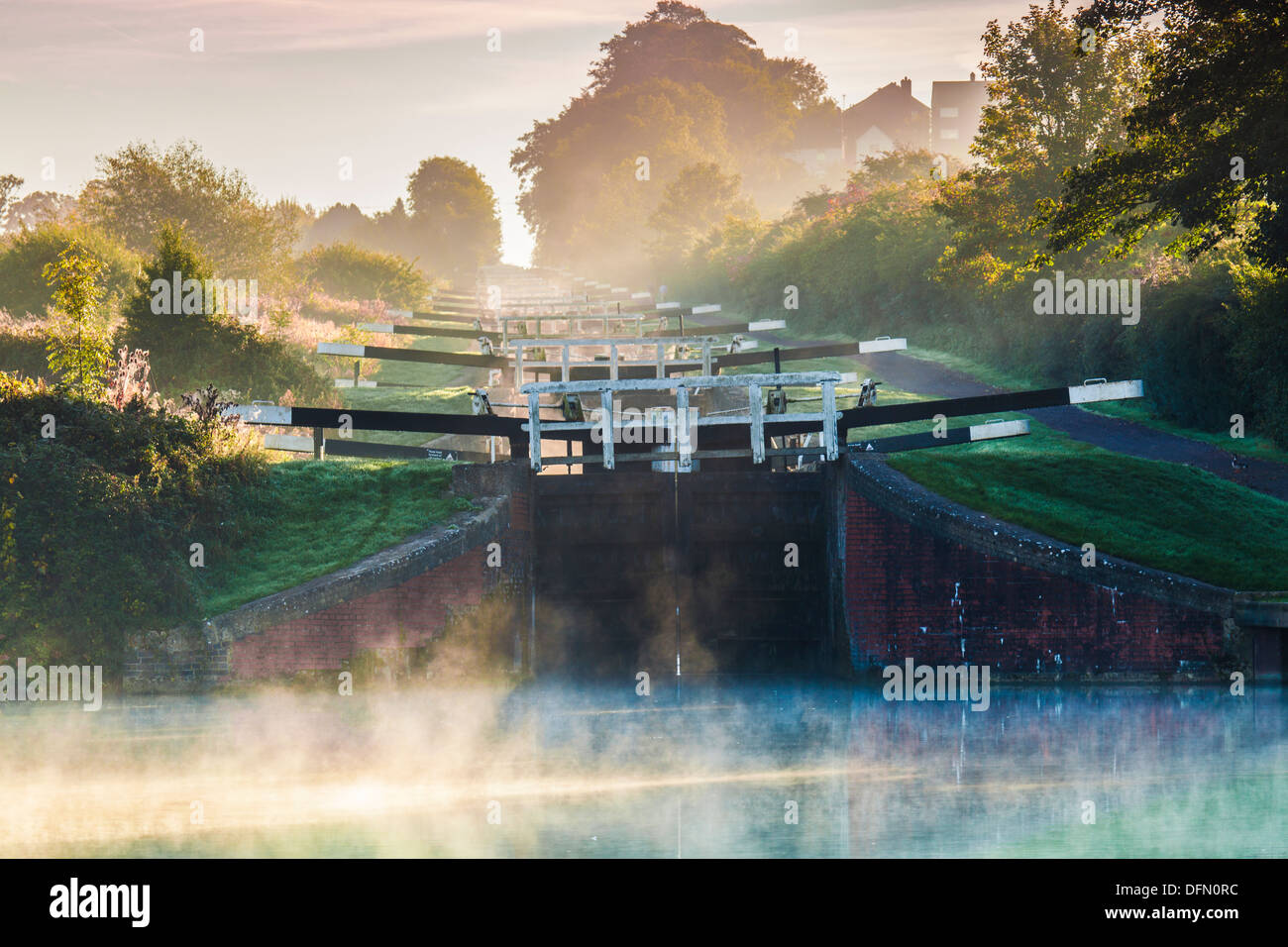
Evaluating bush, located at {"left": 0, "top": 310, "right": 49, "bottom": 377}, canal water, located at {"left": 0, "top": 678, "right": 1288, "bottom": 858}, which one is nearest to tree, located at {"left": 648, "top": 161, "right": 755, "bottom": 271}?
bush, located at {"left": 0, "top": 310, "right": 49, "bottom": 377}

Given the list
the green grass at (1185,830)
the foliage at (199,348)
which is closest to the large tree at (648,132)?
the foliage at (199,348)

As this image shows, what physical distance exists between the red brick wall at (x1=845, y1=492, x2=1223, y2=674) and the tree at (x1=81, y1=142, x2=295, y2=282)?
3774 centimetres

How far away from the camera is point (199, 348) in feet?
86.8

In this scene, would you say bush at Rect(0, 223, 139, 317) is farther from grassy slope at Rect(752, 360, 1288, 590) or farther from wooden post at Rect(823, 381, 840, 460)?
grassy slope at Rect(752, 360, 1288, 590)

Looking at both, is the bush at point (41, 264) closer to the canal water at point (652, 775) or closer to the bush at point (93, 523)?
the bush at point (93, 523)

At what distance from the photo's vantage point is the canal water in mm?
10516

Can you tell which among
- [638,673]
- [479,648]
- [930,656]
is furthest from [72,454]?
[930,656]

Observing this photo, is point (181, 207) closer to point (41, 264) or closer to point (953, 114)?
point (41, 264)

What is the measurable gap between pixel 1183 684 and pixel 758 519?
5.45 m

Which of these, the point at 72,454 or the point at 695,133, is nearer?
the point at 72,454

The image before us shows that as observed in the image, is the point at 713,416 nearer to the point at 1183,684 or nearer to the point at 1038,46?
the point at 1183,684

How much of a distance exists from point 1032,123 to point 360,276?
40.0 metres

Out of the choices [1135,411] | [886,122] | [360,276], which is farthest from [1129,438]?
[886,122]
